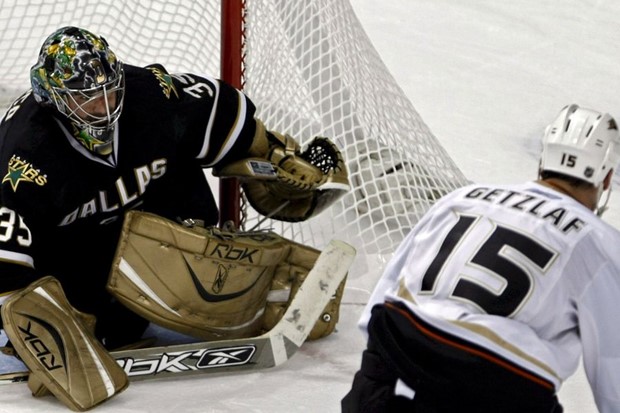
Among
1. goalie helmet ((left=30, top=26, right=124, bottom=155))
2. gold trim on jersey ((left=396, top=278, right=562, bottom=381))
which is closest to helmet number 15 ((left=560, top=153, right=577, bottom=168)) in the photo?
gold trim on jersey ((left=396, top=278, right=562, bottom=381))

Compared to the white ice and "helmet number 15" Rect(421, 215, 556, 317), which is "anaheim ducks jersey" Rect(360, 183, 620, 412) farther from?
the white ice

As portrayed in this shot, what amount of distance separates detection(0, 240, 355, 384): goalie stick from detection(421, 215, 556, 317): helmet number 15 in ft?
2.95

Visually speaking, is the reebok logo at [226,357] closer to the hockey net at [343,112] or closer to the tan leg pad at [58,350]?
the tan leg pad at [58,350]

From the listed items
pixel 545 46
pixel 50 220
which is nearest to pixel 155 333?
pixel 50 220

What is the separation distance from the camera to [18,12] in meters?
3.55

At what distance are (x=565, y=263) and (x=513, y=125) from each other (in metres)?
2.44

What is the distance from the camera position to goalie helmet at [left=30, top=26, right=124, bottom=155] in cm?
244

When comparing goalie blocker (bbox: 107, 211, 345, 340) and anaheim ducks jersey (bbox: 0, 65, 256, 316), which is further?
goalie blocker (bbox: 107, 211, 345, 340)

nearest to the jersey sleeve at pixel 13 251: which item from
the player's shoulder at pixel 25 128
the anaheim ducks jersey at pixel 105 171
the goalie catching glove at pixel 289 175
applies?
the anaheim ducks jersey at pixel 105 171

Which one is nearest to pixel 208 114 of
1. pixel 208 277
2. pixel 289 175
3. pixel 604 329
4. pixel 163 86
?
pixel 163 86

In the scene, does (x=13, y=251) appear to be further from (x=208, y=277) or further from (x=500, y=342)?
(x=500, y=342)

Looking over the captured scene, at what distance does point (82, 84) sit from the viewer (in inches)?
96.1

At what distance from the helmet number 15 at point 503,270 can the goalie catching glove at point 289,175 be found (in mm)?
1111

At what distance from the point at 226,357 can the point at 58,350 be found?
1.22 feet
